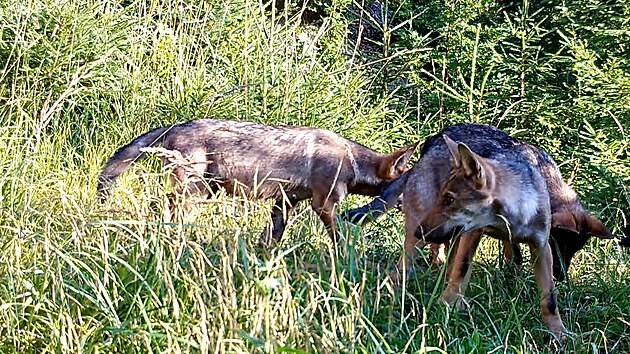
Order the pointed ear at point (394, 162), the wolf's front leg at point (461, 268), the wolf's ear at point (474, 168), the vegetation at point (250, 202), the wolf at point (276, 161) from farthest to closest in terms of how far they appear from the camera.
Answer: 1. the pointed ear at point (394, 162)
2. the wolf at point (276, 161)
3. the wolf's front leg at point (461, 268)
4. the wolf's ear at point (474, 168)
5. the vegetation at point (250, 202)

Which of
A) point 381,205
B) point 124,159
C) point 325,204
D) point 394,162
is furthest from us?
point 394,162

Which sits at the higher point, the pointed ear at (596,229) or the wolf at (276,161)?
the pointed ear at (596,229)

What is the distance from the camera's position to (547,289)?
18.2ft

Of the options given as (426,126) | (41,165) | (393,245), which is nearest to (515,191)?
(393,245)

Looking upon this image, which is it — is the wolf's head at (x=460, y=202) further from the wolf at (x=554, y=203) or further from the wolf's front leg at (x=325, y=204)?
the wolf's front leg at (x=325, y=204)

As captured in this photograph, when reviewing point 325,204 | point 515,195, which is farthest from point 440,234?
point 325,204

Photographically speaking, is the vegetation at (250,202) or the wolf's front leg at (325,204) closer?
the vegetation at (250,202)

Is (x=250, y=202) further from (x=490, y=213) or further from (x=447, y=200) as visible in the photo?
(x=490, y=213)

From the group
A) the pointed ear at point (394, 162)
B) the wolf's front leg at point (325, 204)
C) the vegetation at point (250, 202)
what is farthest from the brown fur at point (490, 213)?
the pointed ear at point (394, 162)

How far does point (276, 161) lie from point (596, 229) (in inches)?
99.9

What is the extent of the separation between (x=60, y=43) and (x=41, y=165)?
2.11m

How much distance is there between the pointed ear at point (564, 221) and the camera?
6.21 metres

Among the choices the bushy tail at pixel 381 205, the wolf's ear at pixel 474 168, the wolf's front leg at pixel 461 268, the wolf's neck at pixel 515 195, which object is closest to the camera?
the wolf's ear at pixel 474 168

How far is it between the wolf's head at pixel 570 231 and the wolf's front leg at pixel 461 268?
664mm
